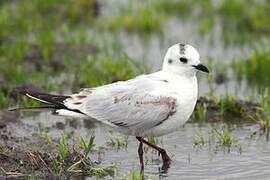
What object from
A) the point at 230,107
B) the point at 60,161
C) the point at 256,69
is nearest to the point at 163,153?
the point at 60,161

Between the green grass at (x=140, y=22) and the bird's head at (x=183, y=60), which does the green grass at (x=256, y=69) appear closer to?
the green grass at (x=140, y=22)

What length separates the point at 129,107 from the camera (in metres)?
8.12

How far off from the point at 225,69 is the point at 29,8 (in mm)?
4307

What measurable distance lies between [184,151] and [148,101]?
1.04m

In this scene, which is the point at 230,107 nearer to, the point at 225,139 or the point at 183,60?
the point at 225,139

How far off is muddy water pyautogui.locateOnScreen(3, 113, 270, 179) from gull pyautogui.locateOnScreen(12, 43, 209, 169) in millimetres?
386

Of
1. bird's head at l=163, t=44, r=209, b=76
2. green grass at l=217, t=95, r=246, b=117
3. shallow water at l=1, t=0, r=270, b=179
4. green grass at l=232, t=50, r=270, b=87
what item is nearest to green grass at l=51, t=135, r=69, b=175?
shallow water at l=1, t=0, r=270, b=179

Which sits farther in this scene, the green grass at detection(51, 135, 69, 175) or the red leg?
the red leg

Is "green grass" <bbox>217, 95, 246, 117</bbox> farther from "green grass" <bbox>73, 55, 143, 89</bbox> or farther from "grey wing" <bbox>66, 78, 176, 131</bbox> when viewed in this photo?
"grey wing" <bbox>66, 78, 176, 131</bbox>

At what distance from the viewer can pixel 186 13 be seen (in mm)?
14602

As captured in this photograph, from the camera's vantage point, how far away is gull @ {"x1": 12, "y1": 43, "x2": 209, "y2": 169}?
802 cm

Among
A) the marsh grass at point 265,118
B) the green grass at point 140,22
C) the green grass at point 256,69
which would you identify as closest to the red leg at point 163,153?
the marsh grass at point 265,118

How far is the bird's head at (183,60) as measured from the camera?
812 cm

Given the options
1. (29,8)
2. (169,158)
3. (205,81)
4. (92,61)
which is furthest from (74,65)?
(169,158)
